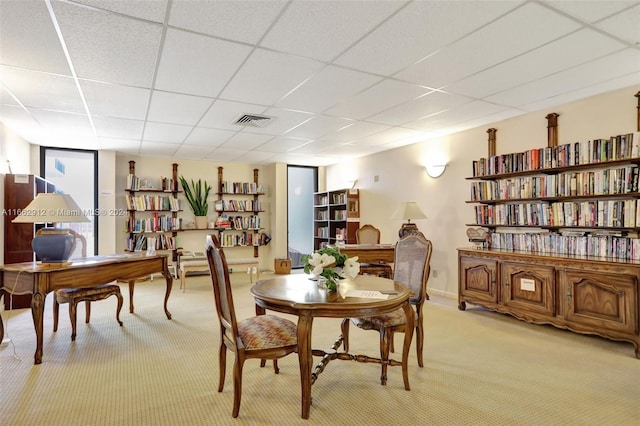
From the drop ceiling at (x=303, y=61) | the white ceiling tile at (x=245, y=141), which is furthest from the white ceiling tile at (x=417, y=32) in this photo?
the white ceiling tile at (x=245, y=141)

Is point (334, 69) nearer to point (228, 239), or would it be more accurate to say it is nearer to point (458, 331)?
point (458, 331)

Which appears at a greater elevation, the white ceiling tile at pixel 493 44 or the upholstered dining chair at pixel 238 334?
the white ceiling tile at pixel 493 44

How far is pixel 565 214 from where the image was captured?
3797mm

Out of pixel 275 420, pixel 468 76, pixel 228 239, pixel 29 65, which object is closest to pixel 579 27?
pixel 468 76

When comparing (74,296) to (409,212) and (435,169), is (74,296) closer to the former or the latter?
(409,212)

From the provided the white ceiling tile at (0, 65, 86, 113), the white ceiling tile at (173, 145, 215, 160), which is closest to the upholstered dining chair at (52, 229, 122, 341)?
the white ceiling tile at (0, 65, 86, 113)

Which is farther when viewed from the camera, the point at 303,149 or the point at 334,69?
the point at 303,149

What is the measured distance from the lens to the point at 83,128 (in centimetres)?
488

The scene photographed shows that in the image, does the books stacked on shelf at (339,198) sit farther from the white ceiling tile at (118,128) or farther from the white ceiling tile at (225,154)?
the white ceiling tile at (118,128)

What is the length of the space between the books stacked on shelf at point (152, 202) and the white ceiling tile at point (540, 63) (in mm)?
5739

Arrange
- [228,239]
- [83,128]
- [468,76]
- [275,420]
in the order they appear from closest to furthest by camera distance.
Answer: [275,420] < [468,76] < [83,128] < [228,239]

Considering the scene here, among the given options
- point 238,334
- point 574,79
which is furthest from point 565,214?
point 238,334

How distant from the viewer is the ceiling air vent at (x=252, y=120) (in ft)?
14.4

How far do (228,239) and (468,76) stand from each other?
5885 millimetres
